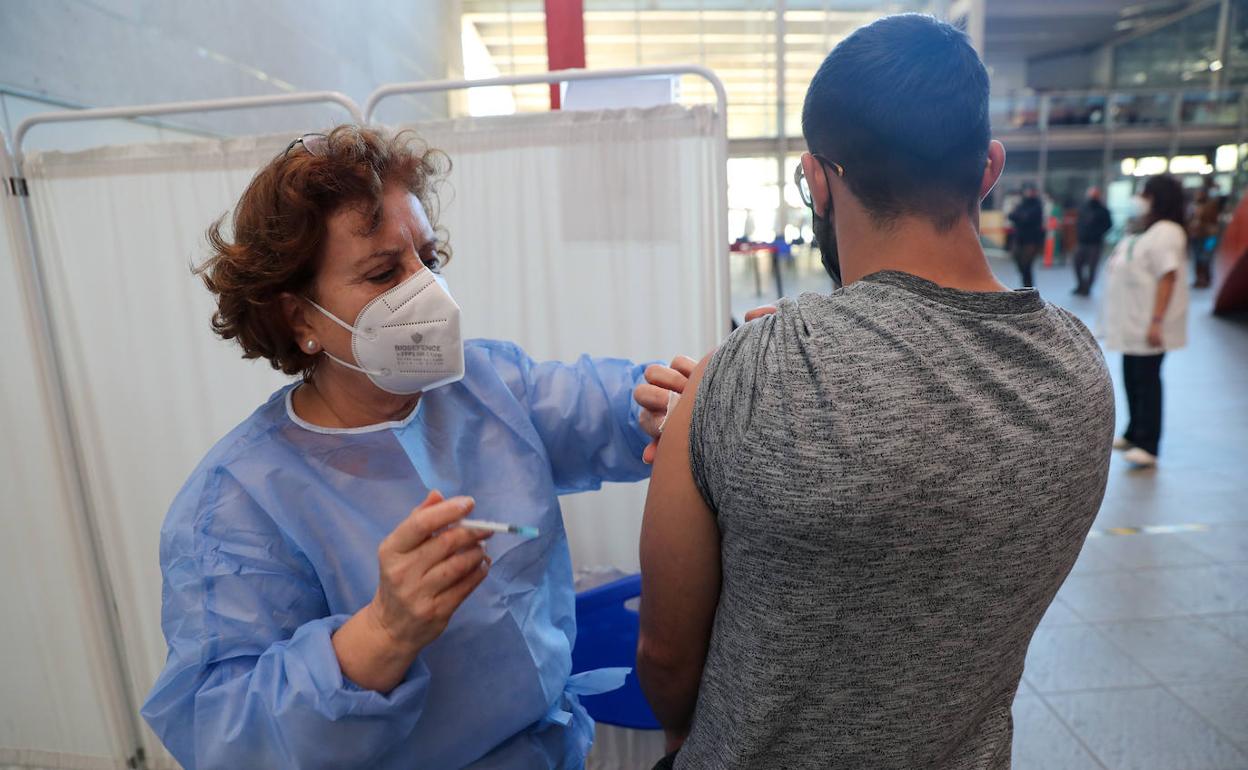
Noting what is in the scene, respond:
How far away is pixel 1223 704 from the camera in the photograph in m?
2.20

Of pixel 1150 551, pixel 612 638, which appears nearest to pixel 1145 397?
pixel 1150 551

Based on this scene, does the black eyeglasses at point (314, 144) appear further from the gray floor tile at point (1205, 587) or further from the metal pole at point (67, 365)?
the gray floor tile at point (1205, 587)

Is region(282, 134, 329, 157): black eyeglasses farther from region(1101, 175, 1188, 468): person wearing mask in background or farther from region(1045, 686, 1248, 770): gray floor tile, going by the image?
region(1101, 175, 1188, 468): person wearing mask in background

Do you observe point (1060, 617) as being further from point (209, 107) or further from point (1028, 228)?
point (1028, 228)

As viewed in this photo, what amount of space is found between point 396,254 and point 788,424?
0.63 meters


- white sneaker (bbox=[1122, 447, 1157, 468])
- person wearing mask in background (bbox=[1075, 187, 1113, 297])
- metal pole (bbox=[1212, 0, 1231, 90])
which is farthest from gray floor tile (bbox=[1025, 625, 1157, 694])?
metal pole (bbox=[1212, 0, 1231, 90])

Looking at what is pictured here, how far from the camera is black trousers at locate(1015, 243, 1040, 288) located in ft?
27.9

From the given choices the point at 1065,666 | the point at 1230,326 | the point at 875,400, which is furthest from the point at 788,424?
the point at 1230,326

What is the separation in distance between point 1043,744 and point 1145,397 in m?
2.56

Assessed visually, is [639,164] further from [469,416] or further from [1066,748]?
[1066,748]

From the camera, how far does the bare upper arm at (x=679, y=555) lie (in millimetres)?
749

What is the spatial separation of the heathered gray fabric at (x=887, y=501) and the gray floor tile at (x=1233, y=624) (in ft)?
8.03

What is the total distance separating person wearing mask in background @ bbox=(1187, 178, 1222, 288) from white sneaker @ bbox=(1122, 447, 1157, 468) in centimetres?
772

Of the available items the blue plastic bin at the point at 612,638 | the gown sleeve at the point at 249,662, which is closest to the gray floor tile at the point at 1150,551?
the blue plastic bin at the point at 612,638
